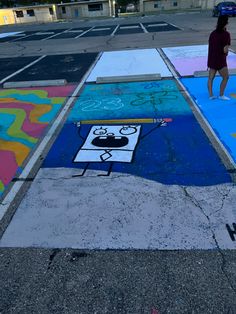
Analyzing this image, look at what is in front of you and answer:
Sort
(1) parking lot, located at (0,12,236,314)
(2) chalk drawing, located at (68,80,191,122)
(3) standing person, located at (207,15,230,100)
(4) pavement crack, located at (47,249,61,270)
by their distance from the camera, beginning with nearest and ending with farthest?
(1) parking lot, located at (0,12,236,314) < (4) pavement crack, located at (47,249,61,270) < (3) standing person, located at (207,15,230,100) < (2) chalk drawing, located at (68,80,191,122)

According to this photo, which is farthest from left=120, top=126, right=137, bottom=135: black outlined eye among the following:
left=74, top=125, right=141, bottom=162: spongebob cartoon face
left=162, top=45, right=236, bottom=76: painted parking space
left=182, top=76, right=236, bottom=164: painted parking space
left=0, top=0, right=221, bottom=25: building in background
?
left=0, top=0, right=221, bottom=25: building in background

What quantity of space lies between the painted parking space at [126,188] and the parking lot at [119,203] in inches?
0.6

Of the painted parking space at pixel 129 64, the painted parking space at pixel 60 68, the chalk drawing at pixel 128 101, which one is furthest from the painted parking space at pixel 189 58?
the painted parking space at pixel 60 68

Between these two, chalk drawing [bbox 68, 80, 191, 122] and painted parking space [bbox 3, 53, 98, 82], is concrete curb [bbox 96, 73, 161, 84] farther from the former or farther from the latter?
painted parking space [bbox 3, 53, 98, 82]

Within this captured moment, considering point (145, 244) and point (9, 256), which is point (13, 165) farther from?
point (145, 244)

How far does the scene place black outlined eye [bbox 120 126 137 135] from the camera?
5.62 meters

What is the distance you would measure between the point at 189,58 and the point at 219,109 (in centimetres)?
631

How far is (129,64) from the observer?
38.1 ft

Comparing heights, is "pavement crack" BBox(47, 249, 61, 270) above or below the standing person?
below

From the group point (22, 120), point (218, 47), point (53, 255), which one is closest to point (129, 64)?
point (218, 47)

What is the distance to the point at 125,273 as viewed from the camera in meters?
2.79

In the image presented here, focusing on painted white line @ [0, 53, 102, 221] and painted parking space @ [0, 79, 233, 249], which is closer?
painted parking space @ [0, 79, 233, 249]

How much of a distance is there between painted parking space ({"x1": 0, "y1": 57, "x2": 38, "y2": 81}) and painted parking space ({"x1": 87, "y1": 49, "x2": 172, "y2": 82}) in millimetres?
A: 3598

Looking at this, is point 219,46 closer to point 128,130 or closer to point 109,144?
point 128,130
